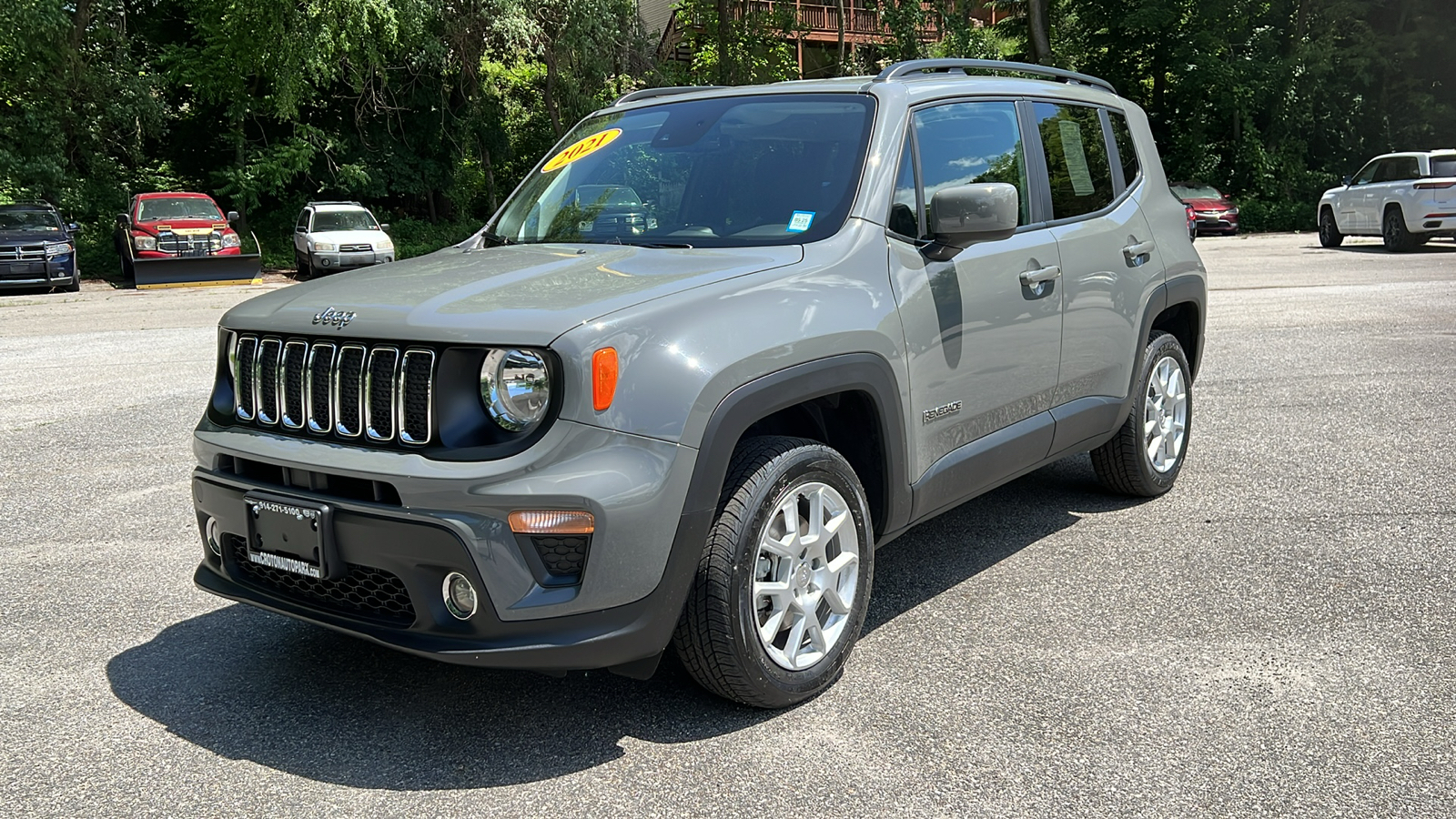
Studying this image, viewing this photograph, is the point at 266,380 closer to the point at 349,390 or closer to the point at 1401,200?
the point at 349,390

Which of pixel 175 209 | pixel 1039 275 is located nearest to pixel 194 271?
pixel 175 209

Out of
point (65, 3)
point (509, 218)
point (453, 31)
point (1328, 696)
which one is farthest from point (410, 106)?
point (1328, 696)

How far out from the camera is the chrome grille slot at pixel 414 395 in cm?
319

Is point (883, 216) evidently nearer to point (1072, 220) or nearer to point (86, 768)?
point (1072, 220)

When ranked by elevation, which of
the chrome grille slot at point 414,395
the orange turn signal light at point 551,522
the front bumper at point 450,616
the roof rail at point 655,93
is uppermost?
the roof rail at point 655,93

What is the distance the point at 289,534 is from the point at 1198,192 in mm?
32356

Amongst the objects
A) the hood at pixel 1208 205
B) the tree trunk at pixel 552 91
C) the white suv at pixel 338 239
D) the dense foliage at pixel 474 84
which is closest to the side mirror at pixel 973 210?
the white suv at pixel 338 239

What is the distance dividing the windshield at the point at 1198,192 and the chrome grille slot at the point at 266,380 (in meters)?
31.3

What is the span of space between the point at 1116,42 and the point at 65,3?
28.5m

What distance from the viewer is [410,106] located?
3350 centimetres

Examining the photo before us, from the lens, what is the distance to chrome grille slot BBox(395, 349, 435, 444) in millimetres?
3189

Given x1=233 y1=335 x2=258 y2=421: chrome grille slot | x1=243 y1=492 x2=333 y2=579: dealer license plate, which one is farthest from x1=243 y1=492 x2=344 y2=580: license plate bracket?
x1=233 y1=335 x2=258 y2=421: chrome grille slot

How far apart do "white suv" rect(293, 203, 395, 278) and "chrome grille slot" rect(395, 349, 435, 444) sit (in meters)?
21.4

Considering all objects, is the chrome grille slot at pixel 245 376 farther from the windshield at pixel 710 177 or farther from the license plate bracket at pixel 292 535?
the windshield at pixel 710 177
